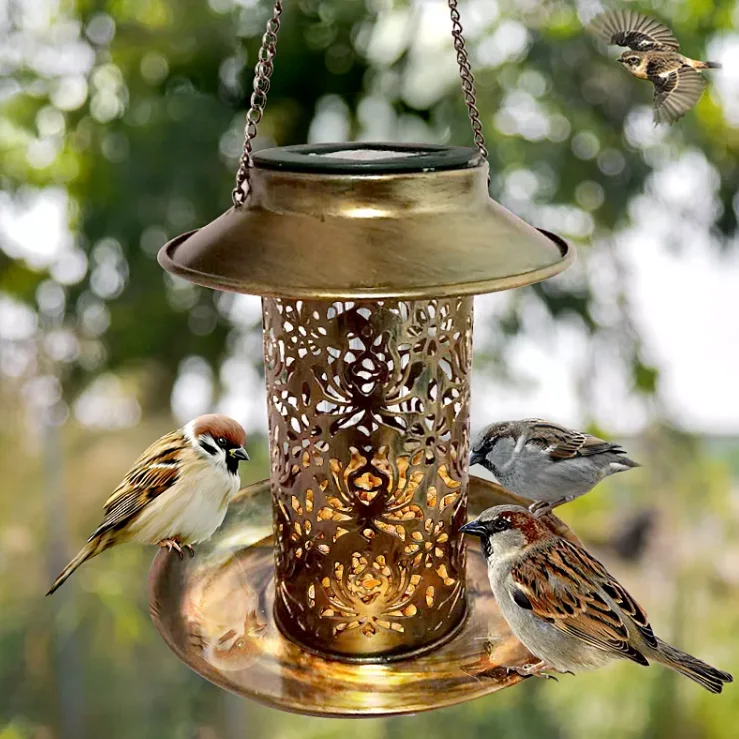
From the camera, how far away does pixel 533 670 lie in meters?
1.39

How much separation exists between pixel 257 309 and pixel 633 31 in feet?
8.48

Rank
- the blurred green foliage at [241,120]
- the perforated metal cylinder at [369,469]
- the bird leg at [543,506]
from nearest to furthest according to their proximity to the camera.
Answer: the perforated metal cylinder at [369,469] < the bird leg at [543,506] < the blurred green foliage at [241,120]

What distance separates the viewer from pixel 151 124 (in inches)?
133

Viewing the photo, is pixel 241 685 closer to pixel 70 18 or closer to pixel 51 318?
pixel 51 318

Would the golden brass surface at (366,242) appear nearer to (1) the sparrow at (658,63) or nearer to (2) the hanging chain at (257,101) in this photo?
(2) the hanging chain at (257,101)

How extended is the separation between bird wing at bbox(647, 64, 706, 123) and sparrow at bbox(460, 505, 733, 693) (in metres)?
0.63

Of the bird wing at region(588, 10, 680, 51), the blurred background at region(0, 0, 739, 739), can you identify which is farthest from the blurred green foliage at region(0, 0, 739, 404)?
the bird wing at region(588, 10, 680, 51)

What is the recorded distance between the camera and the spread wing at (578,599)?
56.9 inches

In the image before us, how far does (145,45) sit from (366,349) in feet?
8.39

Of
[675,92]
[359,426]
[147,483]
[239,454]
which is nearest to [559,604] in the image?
[359,426]

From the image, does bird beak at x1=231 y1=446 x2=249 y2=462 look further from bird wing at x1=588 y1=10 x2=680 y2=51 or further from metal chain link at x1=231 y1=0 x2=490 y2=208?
bird wing at x1=588 y1=10 x2=680 y2=51

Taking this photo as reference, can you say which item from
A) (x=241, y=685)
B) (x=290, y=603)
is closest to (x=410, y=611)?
(x=290, y=603)

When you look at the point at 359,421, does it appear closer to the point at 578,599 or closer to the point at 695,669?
the point at 578,599

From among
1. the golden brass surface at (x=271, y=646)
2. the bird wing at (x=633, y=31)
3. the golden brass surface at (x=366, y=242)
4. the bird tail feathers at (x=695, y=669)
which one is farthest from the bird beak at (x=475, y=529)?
the bird wing at (x=633, y=31)
